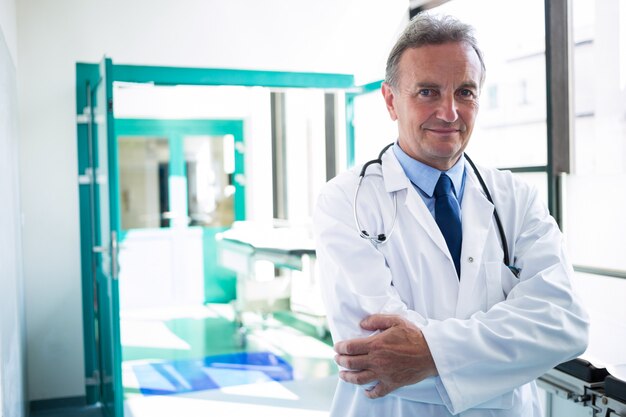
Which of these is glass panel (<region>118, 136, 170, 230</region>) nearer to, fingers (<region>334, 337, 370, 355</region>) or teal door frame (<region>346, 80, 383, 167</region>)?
teal door frame (<region>346, 80, 383, 167</region>)

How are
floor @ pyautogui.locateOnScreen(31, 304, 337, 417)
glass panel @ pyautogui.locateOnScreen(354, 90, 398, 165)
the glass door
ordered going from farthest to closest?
glass panel @ pyautogui.locateOnScreen(354, 90, 398, 165) → floor @ pyautogui.locateOnScreen(31, 304, 337, 417) → the glass door

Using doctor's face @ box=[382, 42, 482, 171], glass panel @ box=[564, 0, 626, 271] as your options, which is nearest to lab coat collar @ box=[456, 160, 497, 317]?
doctor's face @ box=[382, 42, 482, 171]

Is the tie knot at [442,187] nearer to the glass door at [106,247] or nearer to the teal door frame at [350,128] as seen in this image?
the glass door at [106,247]

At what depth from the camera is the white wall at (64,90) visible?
10.3 ft

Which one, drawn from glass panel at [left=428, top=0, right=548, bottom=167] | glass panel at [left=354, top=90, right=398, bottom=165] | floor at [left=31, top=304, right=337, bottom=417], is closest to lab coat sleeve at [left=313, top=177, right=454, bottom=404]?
glass panel at [left=428, top=0, right=548, bottom=167]

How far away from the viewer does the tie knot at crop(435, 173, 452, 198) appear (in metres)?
1.20

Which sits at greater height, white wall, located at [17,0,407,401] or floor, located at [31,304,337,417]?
white wall, located at [17,0,407,401]

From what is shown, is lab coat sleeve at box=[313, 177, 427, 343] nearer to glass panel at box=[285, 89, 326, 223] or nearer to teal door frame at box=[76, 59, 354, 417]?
teal door frame at box=[76, 59, 354, 417]

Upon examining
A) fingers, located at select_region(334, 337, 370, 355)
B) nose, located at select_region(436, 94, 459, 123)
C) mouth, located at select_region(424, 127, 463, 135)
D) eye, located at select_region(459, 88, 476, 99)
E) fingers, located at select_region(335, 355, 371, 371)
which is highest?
eye, located at select_region(459, 88, 476, 99)

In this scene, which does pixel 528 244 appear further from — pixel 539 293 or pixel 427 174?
pixel 427 174

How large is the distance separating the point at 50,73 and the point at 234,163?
3005mm

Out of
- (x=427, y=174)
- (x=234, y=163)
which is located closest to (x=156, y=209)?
(x=234, y=163)

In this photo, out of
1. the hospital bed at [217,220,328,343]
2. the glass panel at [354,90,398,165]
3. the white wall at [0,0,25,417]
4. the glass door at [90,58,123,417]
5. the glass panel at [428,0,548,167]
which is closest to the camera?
the white wall at [0,0,25,417]

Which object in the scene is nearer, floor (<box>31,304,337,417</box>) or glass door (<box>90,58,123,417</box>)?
glass door (<box>90,58,123,417</box>)
